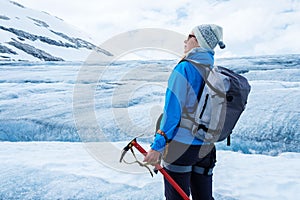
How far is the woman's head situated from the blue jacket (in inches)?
2.1

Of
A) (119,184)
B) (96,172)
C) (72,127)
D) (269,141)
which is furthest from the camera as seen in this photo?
(72,127)

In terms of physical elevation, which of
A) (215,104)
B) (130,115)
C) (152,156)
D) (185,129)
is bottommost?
(130,115)

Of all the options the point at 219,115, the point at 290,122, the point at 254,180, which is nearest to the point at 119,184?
the point at 254,180

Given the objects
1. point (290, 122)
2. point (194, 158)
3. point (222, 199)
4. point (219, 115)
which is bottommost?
point (222, 199)

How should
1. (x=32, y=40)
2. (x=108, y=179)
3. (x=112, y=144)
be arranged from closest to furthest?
1. (x=108, y=179)
2. (x=112, y=144)
3. (x=32, y=40)

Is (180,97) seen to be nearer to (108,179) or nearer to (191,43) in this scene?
(191,43)

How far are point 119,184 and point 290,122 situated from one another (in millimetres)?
3150

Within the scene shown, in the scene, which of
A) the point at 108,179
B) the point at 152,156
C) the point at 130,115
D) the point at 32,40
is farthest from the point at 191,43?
the point at 32,40

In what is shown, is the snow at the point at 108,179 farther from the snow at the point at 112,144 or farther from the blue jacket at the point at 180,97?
the blue jacket at the point at 180,97

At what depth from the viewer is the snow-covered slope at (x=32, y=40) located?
2054 inches

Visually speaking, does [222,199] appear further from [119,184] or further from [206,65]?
[206,65]

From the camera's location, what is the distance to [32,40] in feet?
213

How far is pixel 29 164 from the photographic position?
3367mm

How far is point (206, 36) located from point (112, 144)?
308 centimetres
